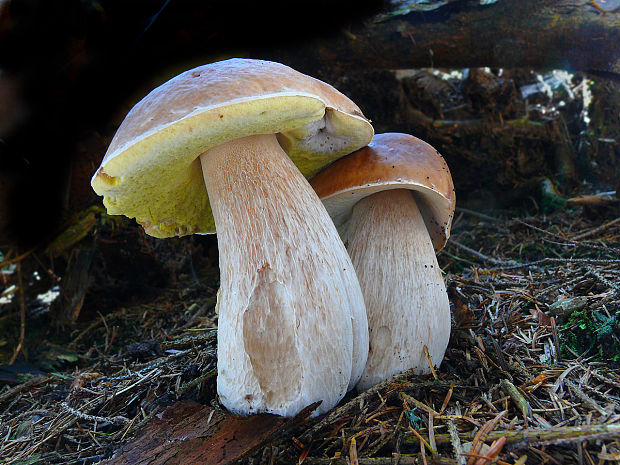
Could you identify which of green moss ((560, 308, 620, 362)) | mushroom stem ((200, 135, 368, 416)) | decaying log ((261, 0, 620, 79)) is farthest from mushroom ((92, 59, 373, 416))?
decaying log ((261, 0, 620, 79))

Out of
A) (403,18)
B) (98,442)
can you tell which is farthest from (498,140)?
(98,442)

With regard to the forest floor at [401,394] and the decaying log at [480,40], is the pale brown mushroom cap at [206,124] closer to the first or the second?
the forest floor at [401,394]

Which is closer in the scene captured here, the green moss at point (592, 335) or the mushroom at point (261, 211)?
the mushroom at point (261, 211)

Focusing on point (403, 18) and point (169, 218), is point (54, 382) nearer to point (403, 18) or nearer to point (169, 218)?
point (169, 218)

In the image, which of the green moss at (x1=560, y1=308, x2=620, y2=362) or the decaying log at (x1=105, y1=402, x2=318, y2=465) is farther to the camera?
the green moss at (x1=560, y1=308, x2=620, y2=362)

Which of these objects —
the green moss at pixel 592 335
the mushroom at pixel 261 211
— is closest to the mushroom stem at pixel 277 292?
the mushroom at pixel 261 211

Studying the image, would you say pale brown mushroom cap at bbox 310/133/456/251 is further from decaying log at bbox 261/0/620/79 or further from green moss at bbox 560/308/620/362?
decaying log at bbox 261/0/620/79
